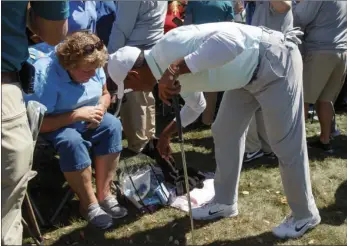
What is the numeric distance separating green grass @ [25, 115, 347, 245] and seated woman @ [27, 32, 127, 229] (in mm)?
156

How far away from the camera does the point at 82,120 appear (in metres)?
4.07

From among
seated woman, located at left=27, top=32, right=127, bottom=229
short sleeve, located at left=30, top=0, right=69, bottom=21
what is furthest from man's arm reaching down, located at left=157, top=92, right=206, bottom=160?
short sleeve, located at left=30, top=0, right=69, bottom=21

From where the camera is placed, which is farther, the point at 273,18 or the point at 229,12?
the point at 229,12

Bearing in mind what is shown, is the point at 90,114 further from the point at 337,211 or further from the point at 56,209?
the point at 337,211

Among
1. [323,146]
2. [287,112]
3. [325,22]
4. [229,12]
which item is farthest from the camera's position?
[323,146]

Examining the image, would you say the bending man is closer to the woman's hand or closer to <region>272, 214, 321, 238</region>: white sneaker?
<region>272, 214, 321, 238</region>: white sneaker

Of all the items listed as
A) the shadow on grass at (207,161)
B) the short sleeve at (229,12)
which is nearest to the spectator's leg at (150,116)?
the shadow on grass at (207,161)

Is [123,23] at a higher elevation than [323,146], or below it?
higher

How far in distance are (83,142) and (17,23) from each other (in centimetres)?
160

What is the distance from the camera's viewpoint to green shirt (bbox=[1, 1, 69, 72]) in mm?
2510

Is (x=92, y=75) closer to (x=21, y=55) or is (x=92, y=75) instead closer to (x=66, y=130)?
(x=66, y=130)

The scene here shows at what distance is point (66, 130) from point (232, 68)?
142 cm

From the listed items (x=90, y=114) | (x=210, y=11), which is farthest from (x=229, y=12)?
(x=90, y=114)

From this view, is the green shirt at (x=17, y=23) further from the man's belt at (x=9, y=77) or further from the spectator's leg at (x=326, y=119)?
the spectator's leg at (x=326, y=119)
